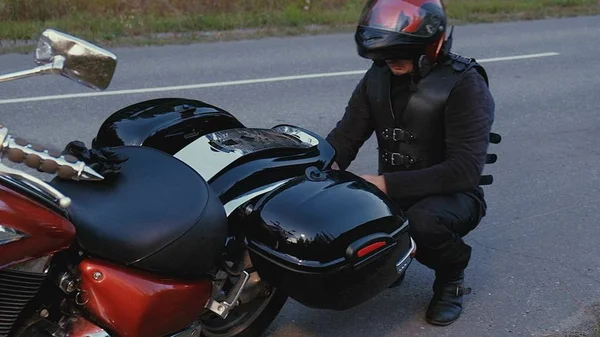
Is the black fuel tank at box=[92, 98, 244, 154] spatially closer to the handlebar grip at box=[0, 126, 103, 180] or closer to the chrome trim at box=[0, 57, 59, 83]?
the handlebar grip at box=[0, 126, 103, 180]

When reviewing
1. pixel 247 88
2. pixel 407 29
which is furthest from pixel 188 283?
pixel 247 88

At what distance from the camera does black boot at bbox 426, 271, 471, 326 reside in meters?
3.71

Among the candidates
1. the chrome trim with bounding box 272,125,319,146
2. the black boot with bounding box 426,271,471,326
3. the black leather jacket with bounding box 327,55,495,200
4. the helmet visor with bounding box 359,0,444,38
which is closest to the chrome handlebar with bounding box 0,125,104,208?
the chrome trim with bounding box 272,125,319,146

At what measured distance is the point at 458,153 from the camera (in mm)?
3352

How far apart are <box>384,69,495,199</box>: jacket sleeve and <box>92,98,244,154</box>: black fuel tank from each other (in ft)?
2.37

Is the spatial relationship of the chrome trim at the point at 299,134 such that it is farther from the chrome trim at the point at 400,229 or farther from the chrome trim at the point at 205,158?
the chrome trim at the point at 400,229

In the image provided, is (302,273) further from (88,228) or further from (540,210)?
(540,210)

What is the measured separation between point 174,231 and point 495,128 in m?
4.94

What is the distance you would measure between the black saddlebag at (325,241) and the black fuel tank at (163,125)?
1.80 feet

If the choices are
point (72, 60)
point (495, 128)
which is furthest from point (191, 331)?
point (495, 128)

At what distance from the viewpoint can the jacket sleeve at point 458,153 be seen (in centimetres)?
333

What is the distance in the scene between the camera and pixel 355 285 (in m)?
2.67

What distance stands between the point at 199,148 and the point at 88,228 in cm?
89

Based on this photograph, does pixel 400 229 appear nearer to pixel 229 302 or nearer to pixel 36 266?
pixel 229 302
